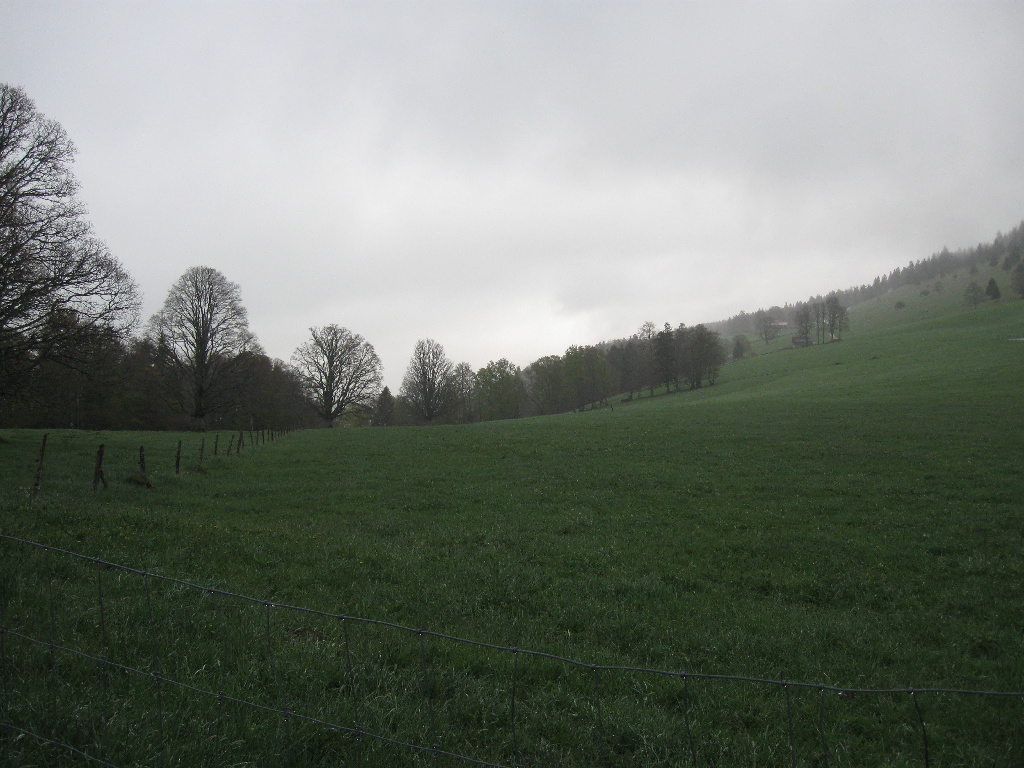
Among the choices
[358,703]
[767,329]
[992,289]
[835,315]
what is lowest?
[358,703]

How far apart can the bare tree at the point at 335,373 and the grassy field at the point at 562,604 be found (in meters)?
48.5

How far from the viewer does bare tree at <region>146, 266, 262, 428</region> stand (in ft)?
157

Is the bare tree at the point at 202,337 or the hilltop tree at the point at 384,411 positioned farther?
the hilltop tree at the point at 384,411

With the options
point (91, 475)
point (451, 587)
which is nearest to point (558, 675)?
point (451, 587)

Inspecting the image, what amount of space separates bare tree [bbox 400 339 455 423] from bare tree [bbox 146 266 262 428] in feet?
102

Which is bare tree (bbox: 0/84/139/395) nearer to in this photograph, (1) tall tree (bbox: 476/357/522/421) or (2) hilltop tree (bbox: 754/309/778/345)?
(1) tall tree (bbox: 476/357/522/421)

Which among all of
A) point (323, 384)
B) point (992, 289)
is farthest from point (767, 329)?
point (323, 384)

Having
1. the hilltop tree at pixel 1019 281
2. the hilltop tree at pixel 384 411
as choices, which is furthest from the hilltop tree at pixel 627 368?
the hilltop tree at pixel 1019 281

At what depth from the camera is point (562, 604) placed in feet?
28.3

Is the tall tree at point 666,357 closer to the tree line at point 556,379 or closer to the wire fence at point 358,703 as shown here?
the tree line at point 556,379

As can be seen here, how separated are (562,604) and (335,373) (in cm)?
6715

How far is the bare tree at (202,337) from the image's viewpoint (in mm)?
47875

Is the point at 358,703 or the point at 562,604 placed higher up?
the point at 358,703

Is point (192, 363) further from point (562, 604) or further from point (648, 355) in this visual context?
point (648, 355)
